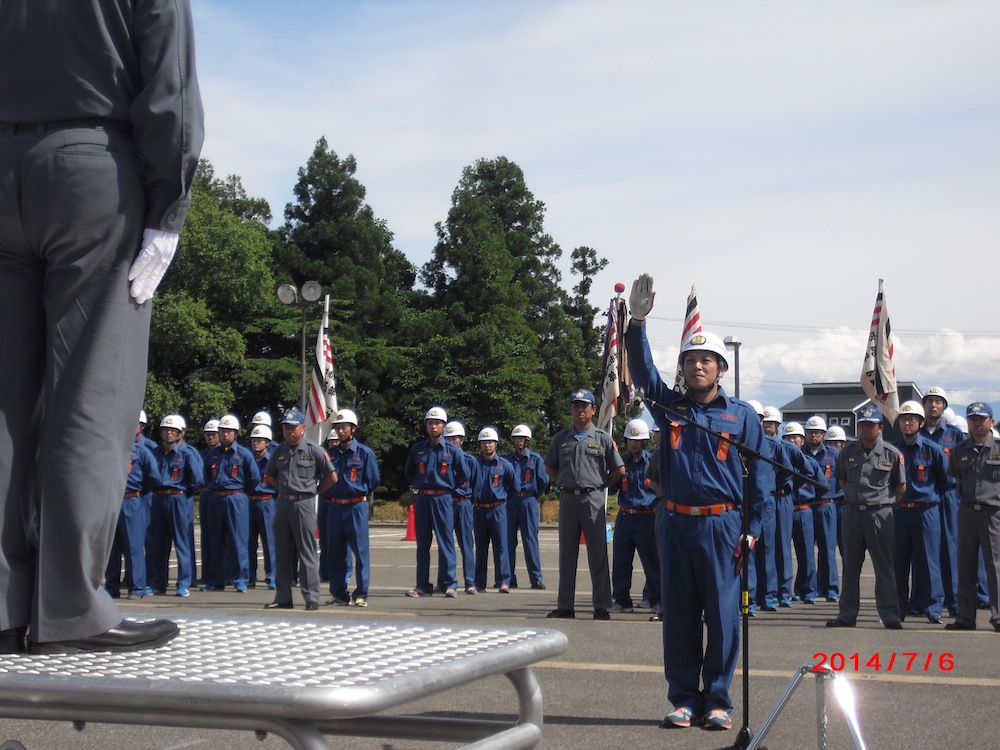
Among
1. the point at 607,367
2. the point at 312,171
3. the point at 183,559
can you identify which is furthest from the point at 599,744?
the point at 312,171

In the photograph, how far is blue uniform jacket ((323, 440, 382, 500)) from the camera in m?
16.1

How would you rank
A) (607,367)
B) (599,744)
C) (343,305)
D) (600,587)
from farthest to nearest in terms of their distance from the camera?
(343,305) < (607,367) < (600,587) < (599,744)

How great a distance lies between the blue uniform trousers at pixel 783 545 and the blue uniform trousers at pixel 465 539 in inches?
167

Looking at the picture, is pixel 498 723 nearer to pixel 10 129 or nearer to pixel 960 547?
pixel 10 129

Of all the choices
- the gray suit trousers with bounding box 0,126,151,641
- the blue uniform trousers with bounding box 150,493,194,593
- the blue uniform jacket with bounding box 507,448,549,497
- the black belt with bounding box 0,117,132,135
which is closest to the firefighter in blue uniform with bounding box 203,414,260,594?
the blue uniform trousers with bounding box 150,493,194,593

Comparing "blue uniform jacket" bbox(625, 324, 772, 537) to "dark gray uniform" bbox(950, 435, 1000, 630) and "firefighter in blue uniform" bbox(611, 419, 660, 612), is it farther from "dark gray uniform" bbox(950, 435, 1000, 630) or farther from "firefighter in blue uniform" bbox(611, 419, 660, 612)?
"firefighter in blue uniform" bbox(611, 419, 660, 612)

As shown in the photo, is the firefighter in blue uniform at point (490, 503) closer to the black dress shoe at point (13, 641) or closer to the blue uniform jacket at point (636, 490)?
the blue uniform jacket at point (636, 490)

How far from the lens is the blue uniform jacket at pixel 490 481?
18.8 metres

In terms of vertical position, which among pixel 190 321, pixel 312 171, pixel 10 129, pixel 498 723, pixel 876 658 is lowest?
pixel 876 658

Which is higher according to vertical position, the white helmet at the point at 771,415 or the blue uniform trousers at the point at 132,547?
the white helmet at the point at 771,415

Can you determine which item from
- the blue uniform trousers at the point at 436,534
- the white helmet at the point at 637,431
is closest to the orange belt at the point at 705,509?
the white helmet at the point at 637,431

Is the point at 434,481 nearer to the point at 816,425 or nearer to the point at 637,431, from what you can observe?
the point at 637,431

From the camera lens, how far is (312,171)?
60094mm

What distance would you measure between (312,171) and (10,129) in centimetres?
5808
